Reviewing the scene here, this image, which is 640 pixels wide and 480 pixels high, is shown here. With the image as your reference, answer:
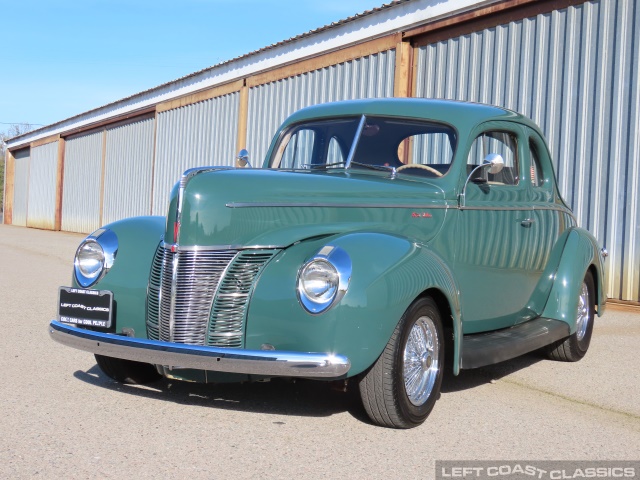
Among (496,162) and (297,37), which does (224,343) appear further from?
(297,37)

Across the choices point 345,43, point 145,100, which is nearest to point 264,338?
point 345,43

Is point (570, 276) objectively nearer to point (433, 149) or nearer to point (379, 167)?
point (433, 149)

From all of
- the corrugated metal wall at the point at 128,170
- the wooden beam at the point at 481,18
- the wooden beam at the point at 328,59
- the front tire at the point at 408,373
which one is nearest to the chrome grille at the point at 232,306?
the front tire at the point at 408,373

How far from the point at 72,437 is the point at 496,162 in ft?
9.17

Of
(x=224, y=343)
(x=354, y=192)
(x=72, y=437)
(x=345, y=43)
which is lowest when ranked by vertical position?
(x=72, y=437)

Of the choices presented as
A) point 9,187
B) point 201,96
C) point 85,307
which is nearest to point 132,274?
point 85,307

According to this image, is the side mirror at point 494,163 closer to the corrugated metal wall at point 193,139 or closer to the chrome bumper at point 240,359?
the chrome bumper at point 240,359

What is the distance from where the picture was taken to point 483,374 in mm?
5664

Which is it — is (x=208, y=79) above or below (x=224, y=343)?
A: above

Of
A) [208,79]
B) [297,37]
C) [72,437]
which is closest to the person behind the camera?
[72,437]

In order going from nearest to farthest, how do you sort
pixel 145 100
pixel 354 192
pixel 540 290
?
pixel 354 192 < pixel 540 290 < pixel 145 100

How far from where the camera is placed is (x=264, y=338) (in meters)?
3.88

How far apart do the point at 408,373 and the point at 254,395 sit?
101 centimetres

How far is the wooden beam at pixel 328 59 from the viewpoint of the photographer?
12.9 metres
